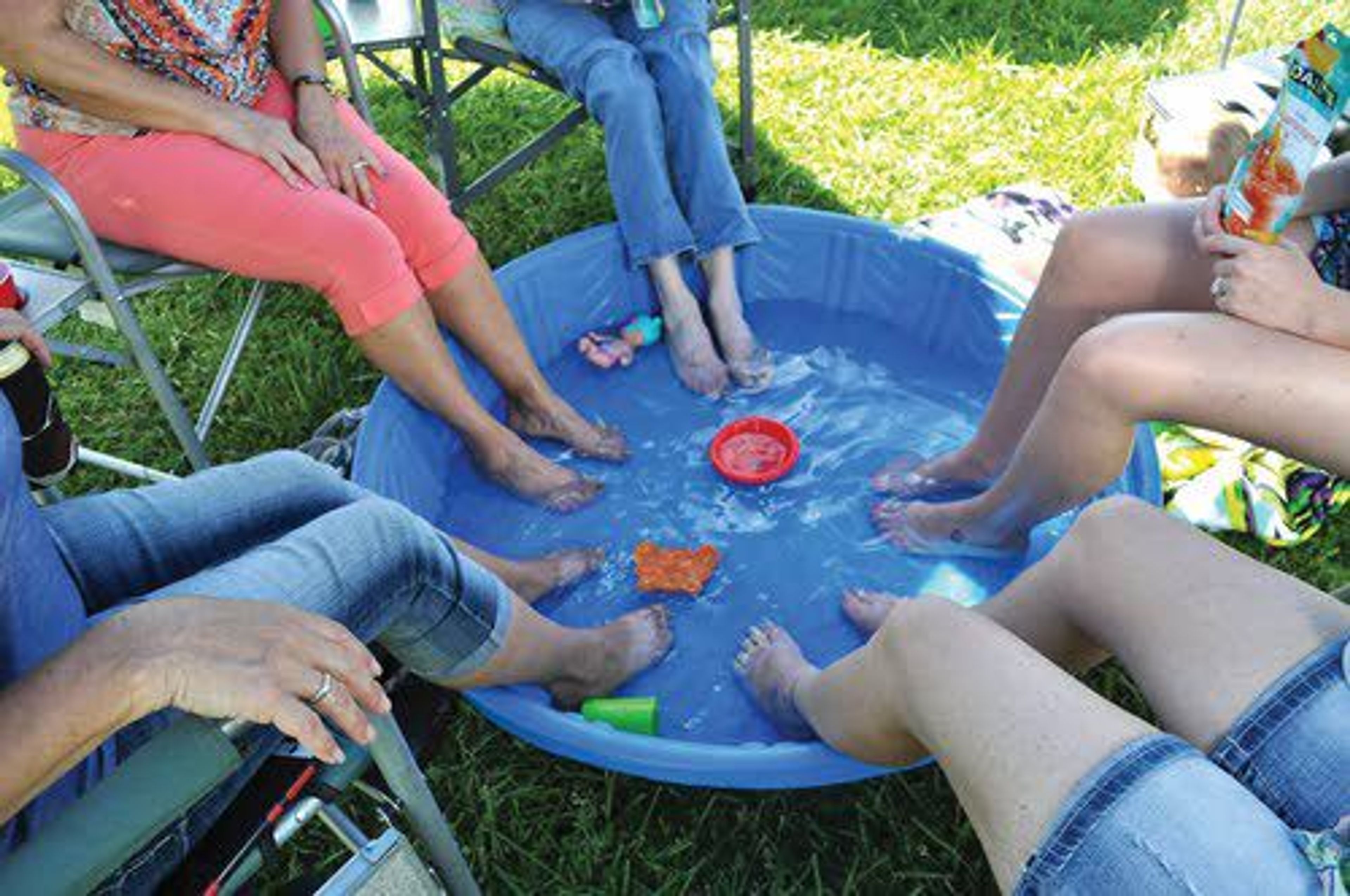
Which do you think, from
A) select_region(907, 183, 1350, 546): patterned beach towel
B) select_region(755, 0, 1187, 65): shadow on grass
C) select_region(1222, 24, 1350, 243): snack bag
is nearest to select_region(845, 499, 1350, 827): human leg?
select_region(1222, 24, 1350, 243): snack bag

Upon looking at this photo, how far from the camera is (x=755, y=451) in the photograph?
2.75 metres

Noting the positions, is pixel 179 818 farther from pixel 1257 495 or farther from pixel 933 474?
pixel 1257 495

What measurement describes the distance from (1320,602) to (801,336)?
2025 mm

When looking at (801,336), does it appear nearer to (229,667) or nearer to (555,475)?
(555,475)

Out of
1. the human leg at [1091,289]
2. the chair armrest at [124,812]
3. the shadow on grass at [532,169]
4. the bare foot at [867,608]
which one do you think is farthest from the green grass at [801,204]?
the chair armrest at [124,812]

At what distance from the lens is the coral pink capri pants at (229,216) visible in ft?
7.07

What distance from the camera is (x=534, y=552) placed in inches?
102

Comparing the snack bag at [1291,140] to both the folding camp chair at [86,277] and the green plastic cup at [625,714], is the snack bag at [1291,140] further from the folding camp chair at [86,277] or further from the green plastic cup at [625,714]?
the folding camp chair at [86,277]

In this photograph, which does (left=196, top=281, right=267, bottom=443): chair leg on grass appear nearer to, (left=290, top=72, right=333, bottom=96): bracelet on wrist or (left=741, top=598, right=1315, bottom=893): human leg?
(left=290, top=72, right=333, bottom=96): bracelet on wrist

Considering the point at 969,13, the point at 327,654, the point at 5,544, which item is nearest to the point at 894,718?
the point at 327,654

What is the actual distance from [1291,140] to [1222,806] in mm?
1087

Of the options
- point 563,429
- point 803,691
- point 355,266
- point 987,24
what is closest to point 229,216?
point 355,266

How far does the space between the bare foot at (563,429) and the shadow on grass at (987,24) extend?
2.25 metres

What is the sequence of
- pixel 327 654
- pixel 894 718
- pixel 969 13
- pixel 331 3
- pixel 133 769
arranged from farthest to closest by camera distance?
pixel 969 13 → pixel 331 3 → pixel 894 718 → pixel 327 654 → pixel 133 769
